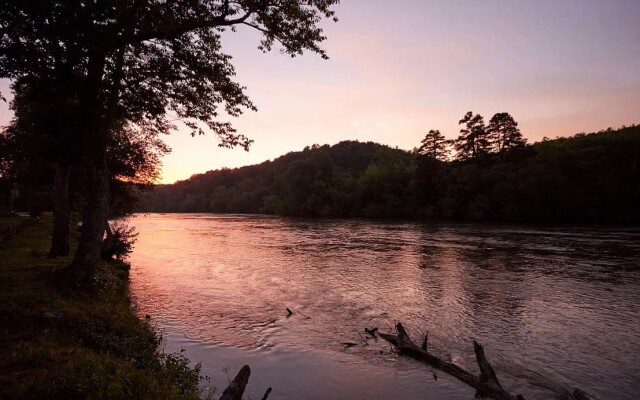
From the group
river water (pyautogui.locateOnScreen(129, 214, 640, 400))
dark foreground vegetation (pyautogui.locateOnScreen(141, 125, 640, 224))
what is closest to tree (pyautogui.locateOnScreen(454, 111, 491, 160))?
dark foreground vegetation (pyautogui.locateOnScreen(141, 125, 640, 224))

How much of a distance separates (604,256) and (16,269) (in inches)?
1495

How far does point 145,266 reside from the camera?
1172 inches

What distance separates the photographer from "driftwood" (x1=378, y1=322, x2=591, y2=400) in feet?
30.8

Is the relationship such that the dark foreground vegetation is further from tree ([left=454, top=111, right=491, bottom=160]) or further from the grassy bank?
the grassy bank

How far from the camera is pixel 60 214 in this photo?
1973 cm

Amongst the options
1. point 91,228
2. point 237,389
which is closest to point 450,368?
point 237,389

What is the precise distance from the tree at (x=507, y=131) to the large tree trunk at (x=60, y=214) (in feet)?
285

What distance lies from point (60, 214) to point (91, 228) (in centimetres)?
749

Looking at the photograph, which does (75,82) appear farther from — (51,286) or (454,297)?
(454,297)

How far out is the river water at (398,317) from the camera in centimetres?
1116

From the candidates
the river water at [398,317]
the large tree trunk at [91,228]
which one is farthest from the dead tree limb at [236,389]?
the large tree trunk at [91,228]

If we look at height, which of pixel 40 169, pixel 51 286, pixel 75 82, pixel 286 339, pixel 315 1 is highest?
pixel 315 1

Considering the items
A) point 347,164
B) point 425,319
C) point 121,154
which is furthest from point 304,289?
point 347,164

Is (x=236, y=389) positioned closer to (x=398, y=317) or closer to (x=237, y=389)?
(x=237, y=389)
